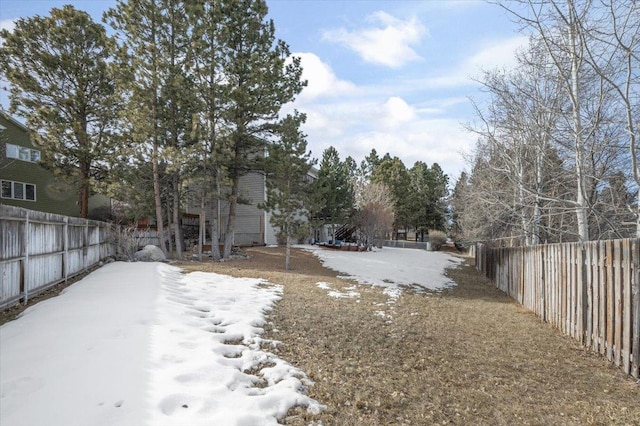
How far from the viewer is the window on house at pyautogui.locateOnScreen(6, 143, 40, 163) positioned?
20031mm

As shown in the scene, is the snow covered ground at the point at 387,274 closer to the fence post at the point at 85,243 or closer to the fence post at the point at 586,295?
the fence post at the point at 586,295

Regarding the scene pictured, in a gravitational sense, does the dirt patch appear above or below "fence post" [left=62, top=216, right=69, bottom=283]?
below

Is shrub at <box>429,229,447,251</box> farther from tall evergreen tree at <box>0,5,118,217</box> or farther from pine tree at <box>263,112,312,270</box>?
tall evergreen tree at <box>0,5,118,217</box>

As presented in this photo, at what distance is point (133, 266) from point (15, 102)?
444 inches

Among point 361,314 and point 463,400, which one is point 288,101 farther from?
point 463,400

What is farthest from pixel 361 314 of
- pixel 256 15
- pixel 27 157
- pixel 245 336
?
pixel 27 157

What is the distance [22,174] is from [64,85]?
24.6 feet

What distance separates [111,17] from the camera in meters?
13.8

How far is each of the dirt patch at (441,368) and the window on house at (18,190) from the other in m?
19.6

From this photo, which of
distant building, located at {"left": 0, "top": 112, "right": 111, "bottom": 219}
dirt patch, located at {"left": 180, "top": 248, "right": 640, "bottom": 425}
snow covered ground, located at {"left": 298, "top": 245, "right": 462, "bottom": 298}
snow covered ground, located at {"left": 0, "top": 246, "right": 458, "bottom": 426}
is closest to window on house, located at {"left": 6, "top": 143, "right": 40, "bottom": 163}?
distant building, located at {"left": 0, "top": 112, "right": 111, "bottom": 219}

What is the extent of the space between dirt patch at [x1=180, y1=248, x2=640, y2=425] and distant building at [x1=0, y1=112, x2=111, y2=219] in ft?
58.5

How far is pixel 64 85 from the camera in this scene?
16.2 m

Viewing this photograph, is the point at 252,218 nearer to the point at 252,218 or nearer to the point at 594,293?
the point at 252,218

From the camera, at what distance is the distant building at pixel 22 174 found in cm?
1947
